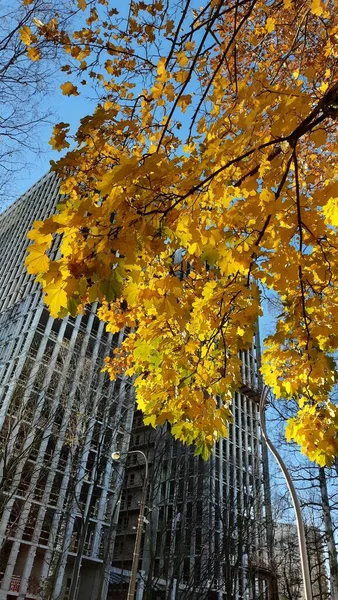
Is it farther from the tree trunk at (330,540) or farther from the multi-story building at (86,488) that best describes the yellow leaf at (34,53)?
the tree trunk at (330,540)

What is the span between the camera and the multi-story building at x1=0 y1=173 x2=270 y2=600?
652 inches

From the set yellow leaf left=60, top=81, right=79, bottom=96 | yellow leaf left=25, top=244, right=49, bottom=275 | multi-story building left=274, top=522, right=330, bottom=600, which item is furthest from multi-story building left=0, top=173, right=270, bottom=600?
yellow leaf left=25, top=244, right=49, bottom=275

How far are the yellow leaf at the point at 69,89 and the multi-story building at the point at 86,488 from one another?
3951mm

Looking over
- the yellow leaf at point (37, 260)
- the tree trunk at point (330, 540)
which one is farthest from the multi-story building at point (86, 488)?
the tree trunk at point (330, 540)

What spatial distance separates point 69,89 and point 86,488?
29547 millimetres

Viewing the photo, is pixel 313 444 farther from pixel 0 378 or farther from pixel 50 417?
pixel 0 378

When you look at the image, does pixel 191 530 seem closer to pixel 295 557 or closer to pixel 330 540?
pixel 295 557

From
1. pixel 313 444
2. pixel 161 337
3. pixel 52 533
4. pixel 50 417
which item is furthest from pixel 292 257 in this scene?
pixel 52 533

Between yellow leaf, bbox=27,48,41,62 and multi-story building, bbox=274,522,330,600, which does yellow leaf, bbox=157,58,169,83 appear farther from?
multi-story building, bbox=274,522,330,600

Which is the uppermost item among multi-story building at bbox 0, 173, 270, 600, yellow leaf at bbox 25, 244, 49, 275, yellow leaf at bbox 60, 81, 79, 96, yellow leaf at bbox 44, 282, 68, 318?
multi-story building at bbox 0, 173, 270, 600

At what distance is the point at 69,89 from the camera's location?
143 inches

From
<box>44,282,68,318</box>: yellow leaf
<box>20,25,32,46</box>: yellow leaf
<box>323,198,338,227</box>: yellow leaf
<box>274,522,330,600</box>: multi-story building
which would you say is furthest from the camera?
<box>274,522,330,600</box>: multi-story building

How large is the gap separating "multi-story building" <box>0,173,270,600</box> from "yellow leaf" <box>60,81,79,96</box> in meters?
3.95

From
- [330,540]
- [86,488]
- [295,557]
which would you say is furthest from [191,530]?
[86,488]
